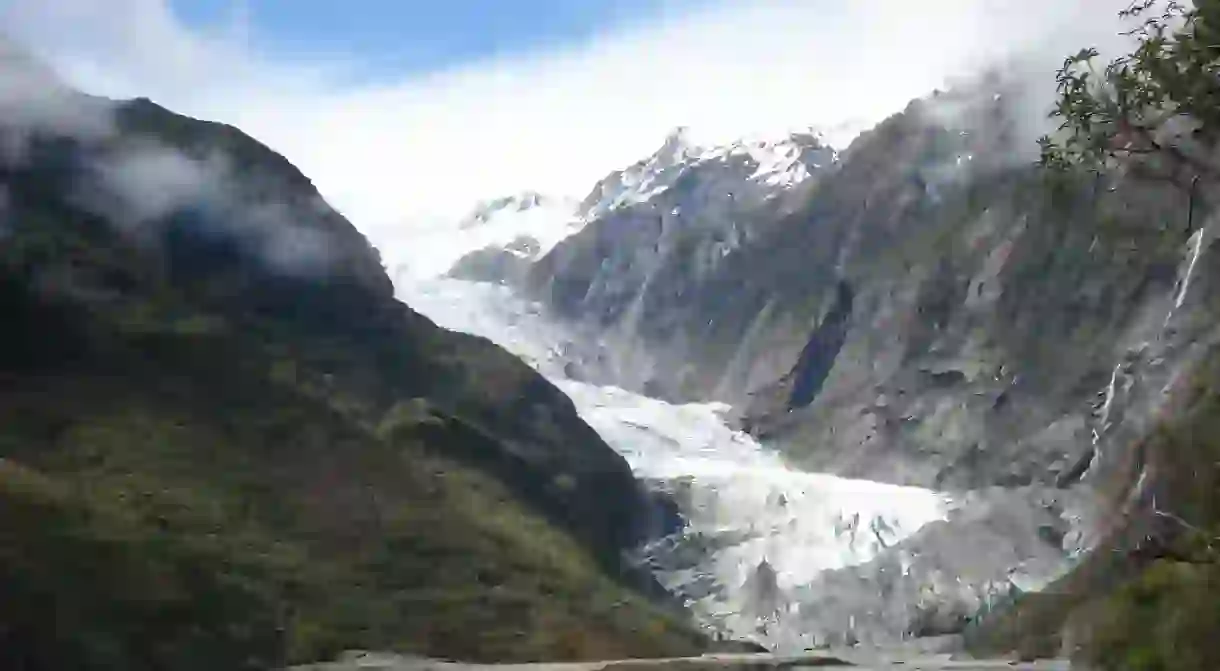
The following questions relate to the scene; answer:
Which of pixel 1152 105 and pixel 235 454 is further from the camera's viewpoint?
pixel 235 454

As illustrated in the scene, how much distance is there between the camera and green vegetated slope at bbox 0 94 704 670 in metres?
68.3

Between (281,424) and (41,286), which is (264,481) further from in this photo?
(41,286)

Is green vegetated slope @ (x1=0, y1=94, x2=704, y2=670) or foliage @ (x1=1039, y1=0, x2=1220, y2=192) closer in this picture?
foliage @ (x1=1039, y1=0, x2=1220, y2=192)

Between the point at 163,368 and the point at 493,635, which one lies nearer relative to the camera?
the point at 493,635

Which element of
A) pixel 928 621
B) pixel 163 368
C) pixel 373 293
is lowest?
pixel 928 621

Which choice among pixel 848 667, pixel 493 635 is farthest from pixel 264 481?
pixel 848 667

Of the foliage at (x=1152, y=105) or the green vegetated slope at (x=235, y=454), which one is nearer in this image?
the foliage at (x=1152, y=105)

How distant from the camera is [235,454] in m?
110

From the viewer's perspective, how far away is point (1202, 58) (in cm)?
2256

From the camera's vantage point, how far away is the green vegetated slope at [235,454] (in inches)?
2689

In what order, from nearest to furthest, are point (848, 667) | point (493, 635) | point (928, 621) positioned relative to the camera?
point (848, 667) → point (493, 635) → point (928, 621)

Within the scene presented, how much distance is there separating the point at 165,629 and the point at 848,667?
117 feet

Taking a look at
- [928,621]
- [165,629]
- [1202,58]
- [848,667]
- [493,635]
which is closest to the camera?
[1202,58]

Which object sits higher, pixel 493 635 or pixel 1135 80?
pixel 1135 80
